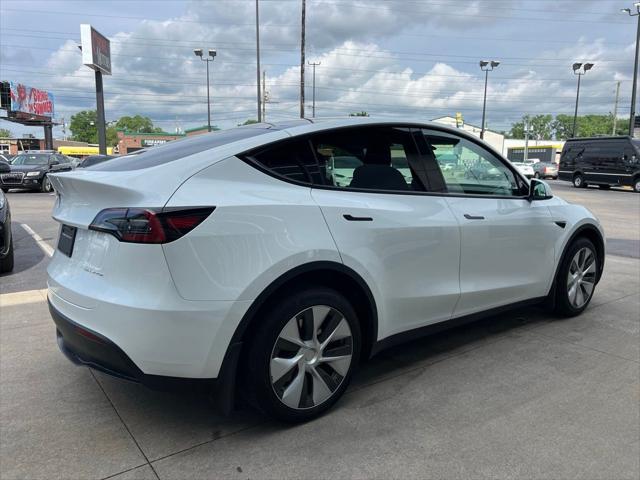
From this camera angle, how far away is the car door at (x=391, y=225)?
2.86m

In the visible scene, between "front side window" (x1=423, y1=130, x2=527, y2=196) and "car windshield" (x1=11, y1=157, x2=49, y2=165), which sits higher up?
"front side window" (x1=423, y1=130, x2=527, y2=196)

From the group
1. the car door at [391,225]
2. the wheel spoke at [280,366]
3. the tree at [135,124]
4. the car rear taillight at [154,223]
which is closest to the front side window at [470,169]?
the car door at [391,225]

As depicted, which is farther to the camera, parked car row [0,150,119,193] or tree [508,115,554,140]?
tree [508,115,554,140]

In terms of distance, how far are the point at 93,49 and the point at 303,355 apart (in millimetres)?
29175

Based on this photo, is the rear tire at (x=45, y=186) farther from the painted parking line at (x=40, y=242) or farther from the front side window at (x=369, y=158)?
the front side window at (x=369, y=158)

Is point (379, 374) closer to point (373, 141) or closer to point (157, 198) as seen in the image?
point (373, 141)

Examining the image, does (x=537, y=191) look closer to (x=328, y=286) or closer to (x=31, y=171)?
(x=328, y=286)

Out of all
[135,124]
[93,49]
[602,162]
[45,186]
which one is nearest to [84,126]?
[135,124]

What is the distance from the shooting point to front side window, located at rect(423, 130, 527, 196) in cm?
356

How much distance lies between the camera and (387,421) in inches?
113

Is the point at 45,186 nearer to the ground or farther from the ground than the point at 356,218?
nearer to the ground

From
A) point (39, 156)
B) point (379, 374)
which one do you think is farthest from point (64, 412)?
point (39, 156)

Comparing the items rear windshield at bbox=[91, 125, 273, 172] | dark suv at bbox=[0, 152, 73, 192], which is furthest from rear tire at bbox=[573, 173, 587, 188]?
rear windshield at bbox=[91, 125, 273, 172]

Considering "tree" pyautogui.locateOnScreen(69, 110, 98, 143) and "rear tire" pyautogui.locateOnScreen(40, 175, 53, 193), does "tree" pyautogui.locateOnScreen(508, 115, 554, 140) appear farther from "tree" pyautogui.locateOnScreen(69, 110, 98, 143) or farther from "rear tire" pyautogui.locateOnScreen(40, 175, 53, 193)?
"rear tire" pyautogui.locateOnScreen(40, 175, 53, 193)
